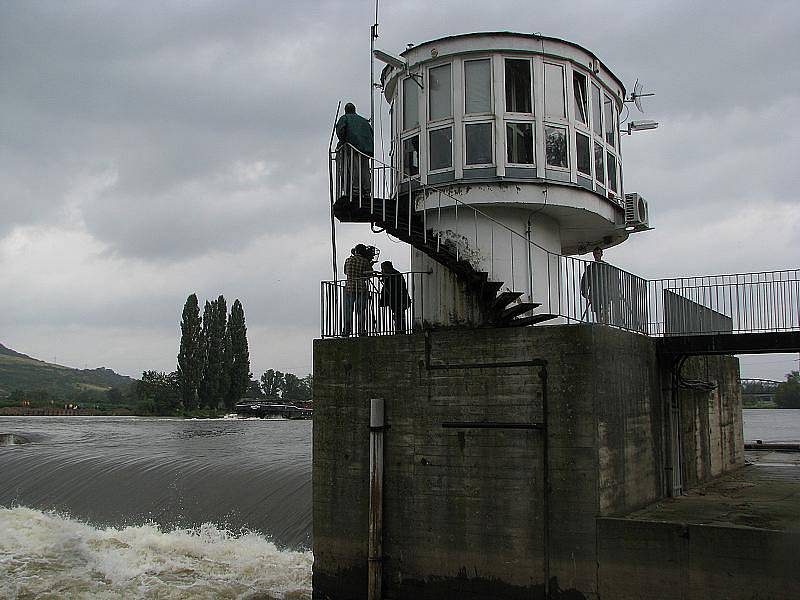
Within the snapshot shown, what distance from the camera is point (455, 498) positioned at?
12516mm

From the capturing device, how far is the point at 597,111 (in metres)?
15.9

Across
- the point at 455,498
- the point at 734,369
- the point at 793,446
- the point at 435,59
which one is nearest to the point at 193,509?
the point at 455,498

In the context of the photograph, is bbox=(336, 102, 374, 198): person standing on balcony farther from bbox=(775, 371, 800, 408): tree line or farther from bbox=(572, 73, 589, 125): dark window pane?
bbox=(775, 371, 800, 408): tree line

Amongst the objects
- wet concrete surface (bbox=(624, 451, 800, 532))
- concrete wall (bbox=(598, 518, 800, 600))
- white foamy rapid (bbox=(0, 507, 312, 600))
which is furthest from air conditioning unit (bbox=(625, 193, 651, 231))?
white foamy rapid (bbox=(0, 507, 312, 600))

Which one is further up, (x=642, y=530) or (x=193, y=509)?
(x=642, y=530)

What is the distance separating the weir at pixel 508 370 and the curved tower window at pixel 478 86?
4cm

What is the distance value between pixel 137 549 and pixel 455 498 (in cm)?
983

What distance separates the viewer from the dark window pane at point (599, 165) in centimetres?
1551

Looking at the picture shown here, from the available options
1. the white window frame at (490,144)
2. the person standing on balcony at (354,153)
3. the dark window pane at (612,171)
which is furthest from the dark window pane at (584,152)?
the person standing on balcony at (354,153)

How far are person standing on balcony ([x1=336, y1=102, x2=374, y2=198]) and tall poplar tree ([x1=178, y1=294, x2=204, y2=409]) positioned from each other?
231 feet

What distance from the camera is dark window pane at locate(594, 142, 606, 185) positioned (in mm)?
15508

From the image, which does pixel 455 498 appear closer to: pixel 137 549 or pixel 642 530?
pixel 642 530

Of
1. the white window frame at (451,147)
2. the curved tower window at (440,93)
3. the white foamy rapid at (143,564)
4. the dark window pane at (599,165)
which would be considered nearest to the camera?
the white window frame at (451,147)

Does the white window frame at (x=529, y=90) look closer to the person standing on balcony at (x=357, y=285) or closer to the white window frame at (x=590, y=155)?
the white window frame at (x=590, y=155)
